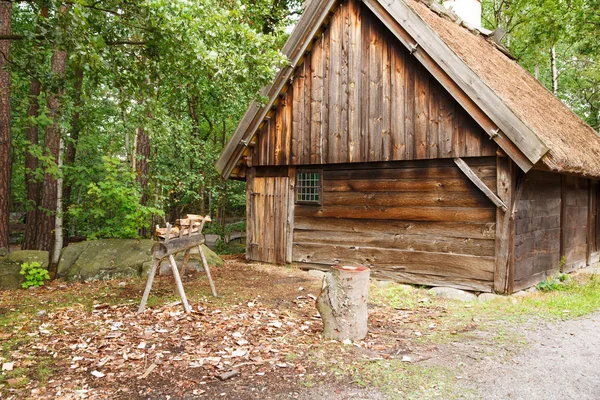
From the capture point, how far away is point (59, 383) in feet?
14.5

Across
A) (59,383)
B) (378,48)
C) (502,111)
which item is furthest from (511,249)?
(59,383)

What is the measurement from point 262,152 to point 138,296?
505 centimetres

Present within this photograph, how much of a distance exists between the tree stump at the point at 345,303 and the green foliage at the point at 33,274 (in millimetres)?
6725

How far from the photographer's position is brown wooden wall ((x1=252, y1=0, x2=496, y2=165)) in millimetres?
8828

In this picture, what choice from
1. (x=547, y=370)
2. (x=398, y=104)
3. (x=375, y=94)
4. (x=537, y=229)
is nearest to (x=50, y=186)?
(x=375, y=94)

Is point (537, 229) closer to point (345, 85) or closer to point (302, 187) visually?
point (345, 85)

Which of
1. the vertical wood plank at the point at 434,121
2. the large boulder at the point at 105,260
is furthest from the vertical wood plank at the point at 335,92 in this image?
the large boulder at the point at 105,260

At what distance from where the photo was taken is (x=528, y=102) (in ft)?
32.7

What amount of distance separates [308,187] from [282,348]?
6086mm

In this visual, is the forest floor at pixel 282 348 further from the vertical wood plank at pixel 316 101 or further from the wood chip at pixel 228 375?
the vertical wood plank at pixel 316 101

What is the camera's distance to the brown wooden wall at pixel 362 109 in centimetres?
883

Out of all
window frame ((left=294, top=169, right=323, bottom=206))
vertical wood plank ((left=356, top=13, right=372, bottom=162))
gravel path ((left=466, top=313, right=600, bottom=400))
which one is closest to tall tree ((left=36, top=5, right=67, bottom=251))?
→ window frame ((left=294, top=169, right=323, bottom=206))

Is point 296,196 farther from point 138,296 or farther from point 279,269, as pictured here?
point 138,296

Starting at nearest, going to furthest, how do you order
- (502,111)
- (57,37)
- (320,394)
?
(320,394), (57,37), (502,111)
